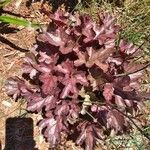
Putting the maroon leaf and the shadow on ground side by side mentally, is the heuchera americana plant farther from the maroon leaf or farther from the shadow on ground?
the shadow on ground

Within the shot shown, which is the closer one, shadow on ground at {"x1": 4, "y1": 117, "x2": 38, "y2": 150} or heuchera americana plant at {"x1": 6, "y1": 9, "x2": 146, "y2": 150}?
heuchera americana plant at {"x1": 6, "y1": 9, "x2": 146, "y2": 150}

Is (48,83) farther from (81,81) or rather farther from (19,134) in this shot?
(19,134)

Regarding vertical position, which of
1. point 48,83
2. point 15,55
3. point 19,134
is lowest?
point 19,134

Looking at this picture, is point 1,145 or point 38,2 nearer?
point 1,145

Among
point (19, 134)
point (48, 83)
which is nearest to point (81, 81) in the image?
point (48, 83)

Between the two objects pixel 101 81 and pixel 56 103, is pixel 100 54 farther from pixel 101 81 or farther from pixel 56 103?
pixel 56 103

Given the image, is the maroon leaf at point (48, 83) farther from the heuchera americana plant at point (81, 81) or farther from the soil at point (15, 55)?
the soil at point (15, 55)

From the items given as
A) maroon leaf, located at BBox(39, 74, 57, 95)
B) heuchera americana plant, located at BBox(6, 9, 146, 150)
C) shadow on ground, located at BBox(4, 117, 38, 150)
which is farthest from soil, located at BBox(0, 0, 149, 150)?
maroon leaf, located at BBox(39, 74, 57, 95)

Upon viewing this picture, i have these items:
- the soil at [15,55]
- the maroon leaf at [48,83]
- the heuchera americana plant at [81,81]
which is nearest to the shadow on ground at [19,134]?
the soil at [15,55]

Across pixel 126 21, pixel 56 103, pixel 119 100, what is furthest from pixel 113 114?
pixel 126 21
